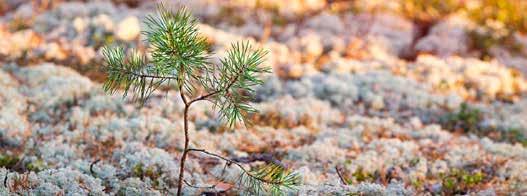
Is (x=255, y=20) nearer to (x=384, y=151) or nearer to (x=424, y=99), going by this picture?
(x=424, y=99)

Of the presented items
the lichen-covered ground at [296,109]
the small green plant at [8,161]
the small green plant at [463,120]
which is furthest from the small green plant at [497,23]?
the small green plant at [8,161]

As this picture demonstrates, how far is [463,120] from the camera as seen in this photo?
9172 millimetres

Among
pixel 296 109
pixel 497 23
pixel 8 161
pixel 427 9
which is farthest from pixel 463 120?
pixel 8 161

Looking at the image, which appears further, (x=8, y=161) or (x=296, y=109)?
(x=296, y=109)

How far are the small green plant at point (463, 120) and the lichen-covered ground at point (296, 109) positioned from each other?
3 centimetres

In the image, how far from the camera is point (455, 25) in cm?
1307

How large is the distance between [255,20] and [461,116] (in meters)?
4.91

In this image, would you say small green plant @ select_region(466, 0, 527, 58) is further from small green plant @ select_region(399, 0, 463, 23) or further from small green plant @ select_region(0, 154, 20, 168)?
small green plant @ select_region(0, 154, 20, 168)

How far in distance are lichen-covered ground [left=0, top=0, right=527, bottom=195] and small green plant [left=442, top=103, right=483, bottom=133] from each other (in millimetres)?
29

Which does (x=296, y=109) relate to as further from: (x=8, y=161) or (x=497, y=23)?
(x=497, y=23)

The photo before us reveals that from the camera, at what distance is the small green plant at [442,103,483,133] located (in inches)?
352

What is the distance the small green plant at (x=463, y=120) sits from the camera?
8.95m

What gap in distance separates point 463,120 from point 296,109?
231 cm

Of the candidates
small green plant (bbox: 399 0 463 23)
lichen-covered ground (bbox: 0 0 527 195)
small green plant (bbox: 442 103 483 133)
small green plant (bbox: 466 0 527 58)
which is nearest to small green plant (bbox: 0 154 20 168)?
lichen-covered ground (bbox: 0 0 527 195)
